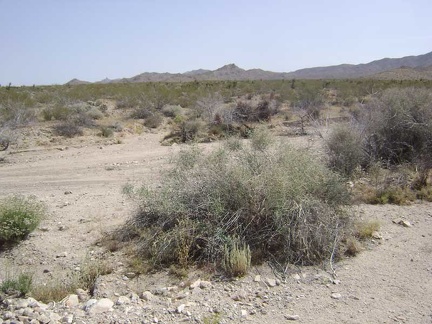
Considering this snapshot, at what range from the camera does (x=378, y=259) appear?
235 inches

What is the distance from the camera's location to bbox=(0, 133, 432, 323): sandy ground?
4730mm

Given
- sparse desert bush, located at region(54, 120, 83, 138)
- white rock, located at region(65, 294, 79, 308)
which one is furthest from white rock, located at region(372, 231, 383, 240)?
sparse desert bush, located at region(54, 120, 83, 138)

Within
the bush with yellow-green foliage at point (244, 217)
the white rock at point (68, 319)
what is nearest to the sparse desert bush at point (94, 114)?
the bush with yellow-green foliage at point (244, 217)

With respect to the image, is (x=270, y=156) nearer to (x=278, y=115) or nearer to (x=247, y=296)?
(x=247, y=296)

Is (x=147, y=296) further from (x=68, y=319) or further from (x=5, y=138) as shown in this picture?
(x=5, y=138)

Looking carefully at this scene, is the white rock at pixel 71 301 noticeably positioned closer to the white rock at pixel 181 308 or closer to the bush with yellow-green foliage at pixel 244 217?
the bush with yellow-green foliage at pixel 244 217

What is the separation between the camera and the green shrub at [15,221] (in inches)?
261

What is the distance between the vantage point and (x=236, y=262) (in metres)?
5.45

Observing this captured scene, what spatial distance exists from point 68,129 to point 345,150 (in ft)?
39.6

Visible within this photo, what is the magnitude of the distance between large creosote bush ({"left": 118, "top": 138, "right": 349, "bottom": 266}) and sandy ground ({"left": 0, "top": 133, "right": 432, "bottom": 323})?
448 millimetres

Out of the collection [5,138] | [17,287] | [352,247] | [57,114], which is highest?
[57,114]

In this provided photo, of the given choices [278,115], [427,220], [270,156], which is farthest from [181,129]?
[427,220]

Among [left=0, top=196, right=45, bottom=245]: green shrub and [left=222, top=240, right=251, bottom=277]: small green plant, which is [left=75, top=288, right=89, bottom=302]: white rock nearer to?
[left=222, top=240, right=251, bottom=277]: small green plant

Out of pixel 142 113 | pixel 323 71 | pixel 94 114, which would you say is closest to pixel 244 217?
pixel 94 114
